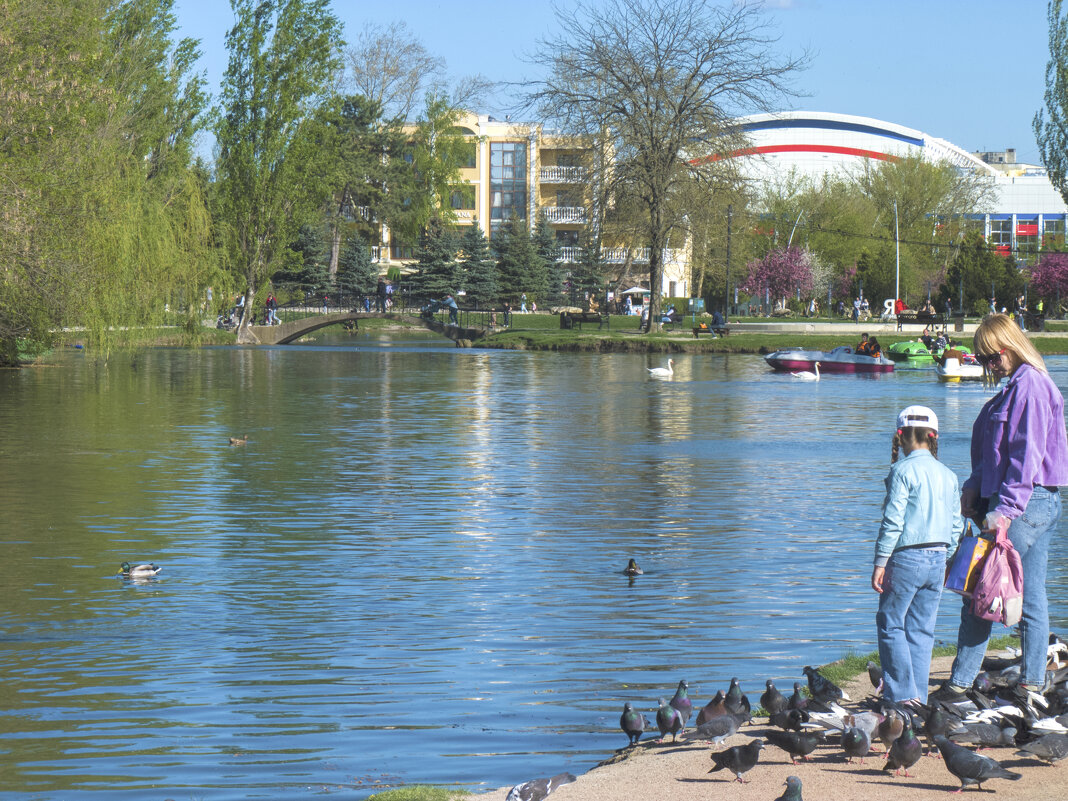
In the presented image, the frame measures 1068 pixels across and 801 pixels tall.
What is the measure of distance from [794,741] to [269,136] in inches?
2548

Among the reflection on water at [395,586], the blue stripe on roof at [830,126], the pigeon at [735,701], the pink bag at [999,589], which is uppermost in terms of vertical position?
the blue stripe on roof at [830,126]

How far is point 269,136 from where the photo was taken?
225 ft

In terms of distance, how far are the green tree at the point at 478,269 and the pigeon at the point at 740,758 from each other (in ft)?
296

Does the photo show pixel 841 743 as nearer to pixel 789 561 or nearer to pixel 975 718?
pixel 975 718

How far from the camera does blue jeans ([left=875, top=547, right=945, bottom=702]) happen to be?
7844mm

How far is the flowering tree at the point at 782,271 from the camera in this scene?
348 ft

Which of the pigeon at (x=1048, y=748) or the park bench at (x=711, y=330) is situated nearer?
the pigeon at (x=1048, y=748)

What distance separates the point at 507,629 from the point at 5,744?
4.51 meters

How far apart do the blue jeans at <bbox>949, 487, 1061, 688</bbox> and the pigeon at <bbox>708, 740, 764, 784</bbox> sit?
6.01 feet

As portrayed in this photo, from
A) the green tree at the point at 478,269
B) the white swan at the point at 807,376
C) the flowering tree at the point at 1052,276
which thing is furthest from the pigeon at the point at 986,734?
the flowering tree at the point at 1052,276

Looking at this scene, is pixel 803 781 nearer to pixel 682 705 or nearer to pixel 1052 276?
pixel 682 705

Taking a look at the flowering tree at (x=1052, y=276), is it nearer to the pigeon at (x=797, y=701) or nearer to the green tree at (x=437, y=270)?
the green tree at (x=437, y=270)

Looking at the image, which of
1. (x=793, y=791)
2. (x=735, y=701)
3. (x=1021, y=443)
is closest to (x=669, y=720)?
(x=735, y=701)

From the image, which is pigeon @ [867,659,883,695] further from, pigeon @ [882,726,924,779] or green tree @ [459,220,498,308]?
green tree @ [459,220,498,308]
